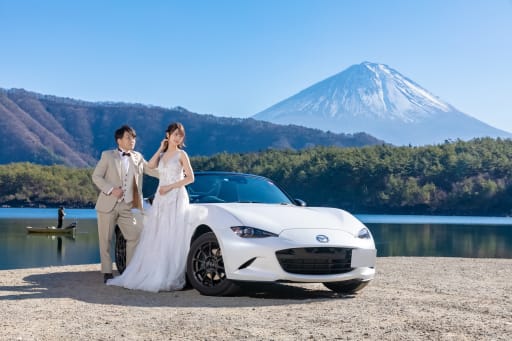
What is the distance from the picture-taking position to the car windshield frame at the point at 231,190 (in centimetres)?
944

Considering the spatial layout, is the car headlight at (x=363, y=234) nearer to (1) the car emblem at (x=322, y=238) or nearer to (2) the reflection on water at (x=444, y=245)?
(1) the car emblem at (x=322, y=238)

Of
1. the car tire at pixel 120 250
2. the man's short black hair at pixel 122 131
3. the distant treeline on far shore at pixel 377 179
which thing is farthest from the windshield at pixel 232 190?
the distant treeline on far shore at pixel 377 179

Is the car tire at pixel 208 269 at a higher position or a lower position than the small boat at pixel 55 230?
higher

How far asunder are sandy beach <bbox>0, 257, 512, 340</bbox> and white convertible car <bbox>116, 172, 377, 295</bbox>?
260 millimetres

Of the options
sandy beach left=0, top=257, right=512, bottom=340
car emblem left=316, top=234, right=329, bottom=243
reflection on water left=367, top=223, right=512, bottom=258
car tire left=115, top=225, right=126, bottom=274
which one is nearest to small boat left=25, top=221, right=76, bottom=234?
reflection on water left=367, top=223, right=512, bottom=258

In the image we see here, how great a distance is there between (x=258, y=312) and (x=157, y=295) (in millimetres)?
1808

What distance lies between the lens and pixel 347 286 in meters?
9.02

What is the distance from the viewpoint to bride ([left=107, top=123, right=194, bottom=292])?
897 cm

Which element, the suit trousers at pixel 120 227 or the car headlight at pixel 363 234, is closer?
the car headlight at pixel 363 234

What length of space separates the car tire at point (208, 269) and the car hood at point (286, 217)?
1.49ft

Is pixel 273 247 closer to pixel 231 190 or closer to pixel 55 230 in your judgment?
pixel 231 190

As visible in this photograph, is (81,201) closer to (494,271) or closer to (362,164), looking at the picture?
(362,164)

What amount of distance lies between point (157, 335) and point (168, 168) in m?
3.62

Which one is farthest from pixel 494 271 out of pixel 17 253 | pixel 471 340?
pixel 17 253
